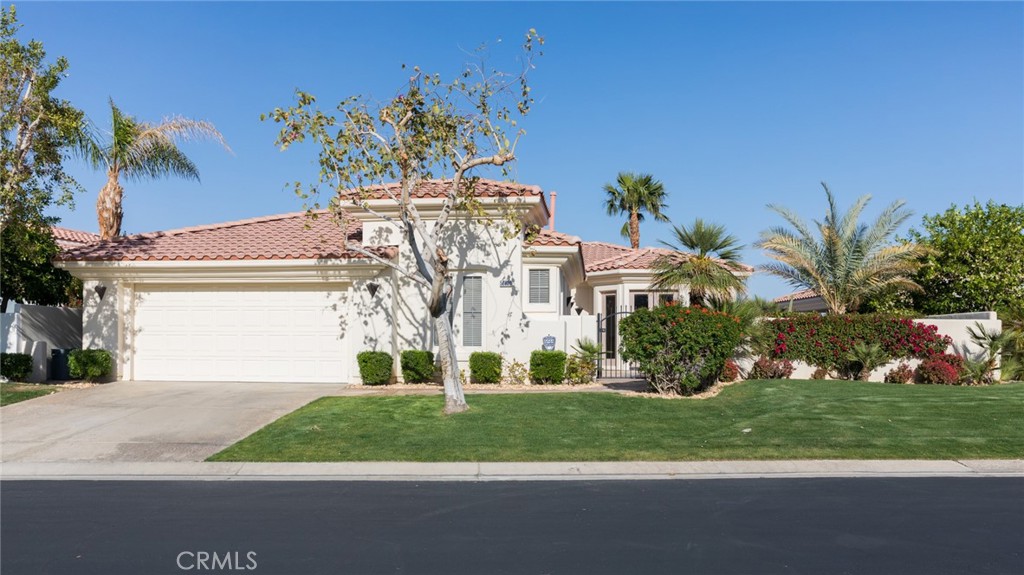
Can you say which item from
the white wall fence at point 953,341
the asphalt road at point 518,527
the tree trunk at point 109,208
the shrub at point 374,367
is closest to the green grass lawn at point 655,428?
the asphalt road at point 518,527

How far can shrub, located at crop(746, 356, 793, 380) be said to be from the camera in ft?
56.5

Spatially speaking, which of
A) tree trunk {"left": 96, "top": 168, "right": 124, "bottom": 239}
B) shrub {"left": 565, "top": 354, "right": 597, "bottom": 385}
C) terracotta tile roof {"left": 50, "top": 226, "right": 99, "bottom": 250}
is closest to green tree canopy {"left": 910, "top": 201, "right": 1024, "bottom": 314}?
shrub {"left": 565, "top": 354, "right": 597, "bottom": 385}

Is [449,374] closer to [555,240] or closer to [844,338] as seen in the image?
[555,240]

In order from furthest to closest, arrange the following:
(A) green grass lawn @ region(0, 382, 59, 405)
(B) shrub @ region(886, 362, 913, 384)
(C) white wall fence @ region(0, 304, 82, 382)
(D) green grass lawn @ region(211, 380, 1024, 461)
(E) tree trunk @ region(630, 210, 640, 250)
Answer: (E) tree trunk @ region(630, 210, 640, 250) < (B) shrub @ region(886, 362, 913, 384) < (C) white wall fence @ region(0, 304, 82, 382) < (A) green grass lawn @ region(0, 382, 59, 405) < (D) green grass lawn @ region(211, 380, 1024, 461)

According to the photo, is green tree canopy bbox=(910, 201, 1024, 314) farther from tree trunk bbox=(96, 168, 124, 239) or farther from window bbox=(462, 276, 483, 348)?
tree trunk bbox=(96, 168, 124, 239)

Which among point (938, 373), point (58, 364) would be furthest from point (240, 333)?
point (938, 373)

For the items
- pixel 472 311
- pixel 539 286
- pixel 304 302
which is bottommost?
pixel 472 311

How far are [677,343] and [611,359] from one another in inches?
326

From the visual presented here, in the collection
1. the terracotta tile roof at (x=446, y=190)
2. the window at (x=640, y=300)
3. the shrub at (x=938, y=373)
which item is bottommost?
the shrub at (x=938, y=373)

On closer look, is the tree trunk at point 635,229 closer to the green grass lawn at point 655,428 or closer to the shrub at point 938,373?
the shrub at point 938,373

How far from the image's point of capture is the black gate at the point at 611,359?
17.3 meters

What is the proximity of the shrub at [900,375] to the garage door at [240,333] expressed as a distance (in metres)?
12.6

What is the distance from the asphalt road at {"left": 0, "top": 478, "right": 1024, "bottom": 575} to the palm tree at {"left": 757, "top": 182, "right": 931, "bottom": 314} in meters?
11.8

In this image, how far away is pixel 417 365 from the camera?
634 inches
